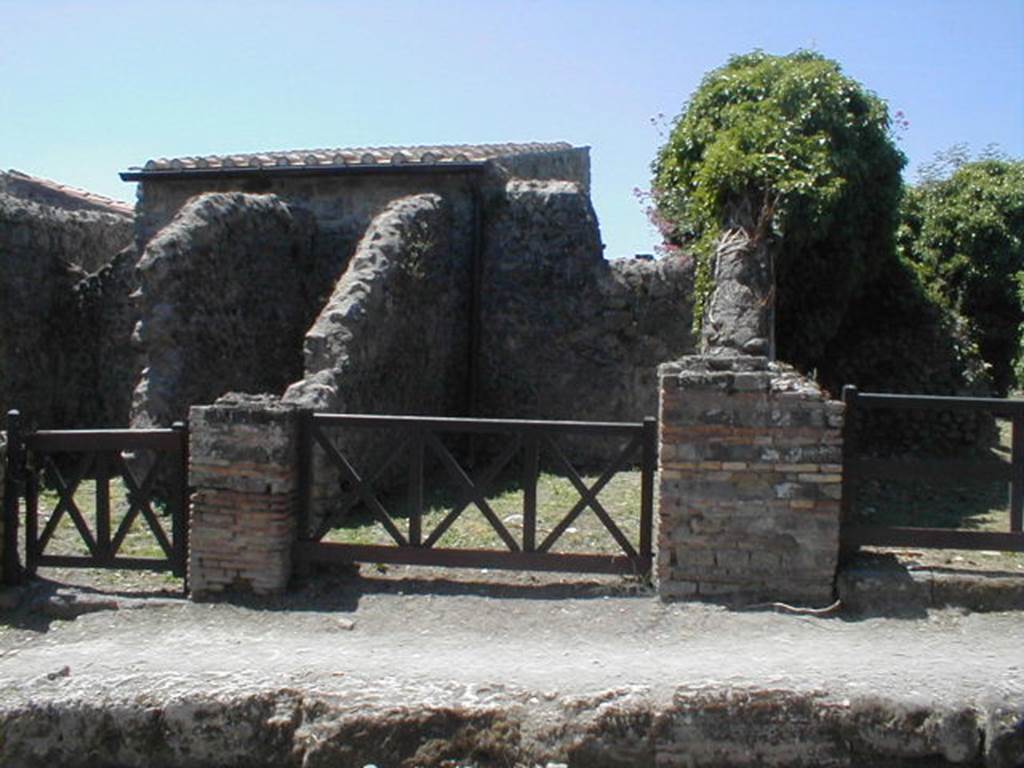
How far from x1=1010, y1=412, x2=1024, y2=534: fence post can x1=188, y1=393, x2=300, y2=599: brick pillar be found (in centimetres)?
435

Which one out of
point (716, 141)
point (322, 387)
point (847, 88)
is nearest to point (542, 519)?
point (322, 387)

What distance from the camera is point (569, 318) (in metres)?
10.9

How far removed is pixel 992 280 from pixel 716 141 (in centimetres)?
627

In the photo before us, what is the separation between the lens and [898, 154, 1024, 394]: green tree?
14484 millimetres

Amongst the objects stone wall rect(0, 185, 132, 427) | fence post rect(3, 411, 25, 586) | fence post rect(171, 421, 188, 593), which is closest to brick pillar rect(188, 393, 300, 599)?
fence post rect(171, 421, 188, 593)

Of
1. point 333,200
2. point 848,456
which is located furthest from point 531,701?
point 333,200

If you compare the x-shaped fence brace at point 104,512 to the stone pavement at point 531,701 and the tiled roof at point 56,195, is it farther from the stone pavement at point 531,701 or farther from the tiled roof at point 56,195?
the tiled roof at point 56,195

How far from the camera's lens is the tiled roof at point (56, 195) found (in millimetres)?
18062

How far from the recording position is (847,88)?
1071cm

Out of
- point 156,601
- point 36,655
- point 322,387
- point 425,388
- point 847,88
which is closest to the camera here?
point 36,655

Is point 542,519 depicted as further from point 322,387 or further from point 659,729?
point 659,729

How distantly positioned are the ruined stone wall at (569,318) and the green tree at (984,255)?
17.9 ft

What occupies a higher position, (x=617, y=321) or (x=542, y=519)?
(x=617, y=321)

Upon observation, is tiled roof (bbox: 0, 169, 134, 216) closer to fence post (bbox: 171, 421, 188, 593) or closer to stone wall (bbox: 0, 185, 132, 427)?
stone wall (bbox: 0, 185, 132, 427)
